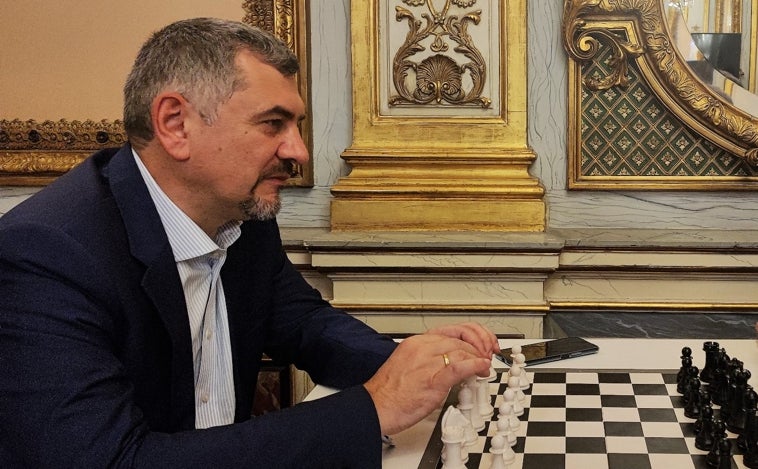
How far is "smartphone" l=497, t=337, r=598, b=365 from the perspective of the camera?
81.9 inches

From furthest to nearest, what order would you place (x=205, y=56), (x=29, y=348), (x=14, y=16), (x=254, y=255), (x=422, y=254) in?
(x=14, y=16)
(x=422, y=254)
(x=254, y=255)
(x=205, y=56)
(x=29, y=348)

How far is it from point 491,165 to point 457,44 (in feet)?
1.77

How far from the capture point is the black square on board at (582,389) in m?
1.83

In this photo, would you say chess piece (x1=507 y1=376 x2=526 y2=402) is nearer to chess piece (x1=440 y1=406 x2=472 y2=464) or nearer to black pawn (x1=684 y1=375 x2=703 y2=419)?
chess piece (x1=440 y1=406 x2=472 y2=464)

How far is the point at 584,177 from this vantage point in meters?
3.60

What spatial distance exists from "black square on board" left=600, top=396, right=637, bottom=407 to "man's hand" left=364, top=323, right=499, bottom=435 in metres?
0.32

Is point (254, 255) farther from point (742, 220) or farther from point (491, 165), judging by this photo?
point (742, 220)

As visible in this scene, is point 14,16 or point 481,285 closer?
point 481,285

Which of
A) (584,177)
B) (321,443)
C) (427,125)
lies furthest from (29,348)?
(584,177)

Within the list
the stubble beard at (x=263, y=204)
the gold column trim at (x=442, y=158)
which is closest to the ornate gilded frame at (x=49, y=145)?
the gold column trim at (x=442, y=158)

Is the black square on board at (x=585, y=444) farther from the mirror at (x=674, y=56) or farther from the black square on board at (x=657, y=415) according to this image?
the mirror at (x=674, y=56)

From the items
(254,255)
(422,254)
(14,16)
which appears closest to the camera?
(254,255)

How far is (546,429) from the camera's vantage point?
163 cm

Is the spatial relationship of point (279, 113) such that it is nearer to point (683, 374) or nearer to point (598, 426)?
point (598, 426)
